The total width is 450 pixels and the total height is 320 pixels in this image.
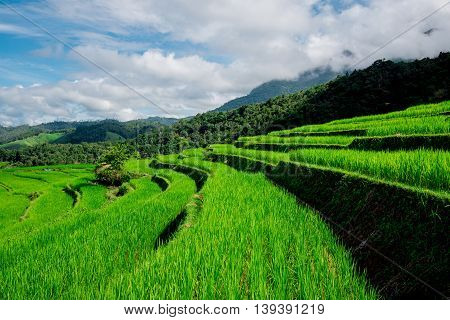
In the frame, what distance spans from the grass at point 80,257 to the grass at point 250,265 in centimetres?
43

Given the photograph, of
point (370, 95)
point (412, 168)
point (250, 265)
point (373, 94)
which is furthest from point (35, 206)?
→ point (373, 94)

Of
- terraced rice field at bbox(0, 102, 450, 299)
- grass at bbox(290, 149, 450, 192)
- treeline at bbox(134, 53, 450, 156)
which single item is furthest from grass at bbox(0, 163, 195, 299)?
treeline at bbox(134, 53, 450, 156)

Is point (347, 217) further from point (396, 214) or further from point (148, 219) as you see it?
point (148, 219)

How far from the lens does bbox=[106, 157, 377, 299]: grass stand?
276cm

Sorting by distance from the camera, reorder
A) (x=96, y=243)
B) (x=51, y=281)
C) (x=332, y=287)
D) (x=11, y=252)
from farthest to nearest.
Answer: (x=11, y=252) < (x=96, y=243) < (x=51, y=281) < (x=332, y=287)

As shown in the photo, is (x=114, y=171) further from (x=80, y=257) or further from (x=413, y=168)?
(x=413, y=168)

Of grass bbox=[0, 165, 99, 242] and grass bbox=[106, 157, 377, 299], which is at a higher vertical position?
grass bbox=[106, 157, 377, 299]

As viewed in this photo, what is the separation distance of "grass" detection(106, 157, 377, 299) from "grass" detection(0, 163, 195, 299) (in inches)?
16.8

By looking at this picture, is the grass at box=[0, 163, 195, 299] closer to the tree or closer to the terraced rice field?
the terraced rice field

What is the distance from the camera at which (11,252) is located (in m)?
6.59

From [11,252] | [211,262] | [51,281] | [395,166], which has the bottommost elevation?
[11,252]

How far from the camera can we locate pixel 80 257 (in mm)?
4883
